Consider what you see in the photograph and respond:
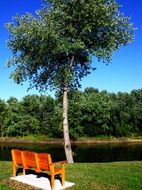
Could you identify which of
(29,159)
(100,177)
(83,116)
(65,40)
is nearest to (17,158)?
(29,159)

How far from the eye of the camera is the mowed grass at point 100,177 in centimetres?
1725

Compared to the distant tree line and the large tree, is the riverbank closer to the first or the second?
the distant tree line

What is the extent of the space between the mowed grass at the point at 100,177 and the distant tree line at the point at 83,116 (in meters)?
93.8

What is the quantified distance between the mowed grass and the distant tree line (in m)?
93.8

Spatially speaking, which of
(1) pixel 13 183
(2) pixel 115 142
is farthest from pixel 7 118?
(1) pixel 13 183

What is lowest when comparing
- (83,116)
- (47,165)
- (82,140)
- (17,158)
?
(47,165)

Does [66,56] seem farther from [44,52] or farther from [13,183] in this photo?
[13,183]

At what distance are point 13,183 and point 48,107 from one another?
11317 centimetres

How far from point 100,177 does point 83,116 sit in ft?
344

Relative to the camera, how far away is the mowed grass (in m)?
17.2

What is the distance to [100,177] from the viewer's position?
18.9m

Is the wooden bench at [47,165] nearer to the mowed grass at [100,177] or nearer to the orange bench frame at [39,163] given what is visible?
the orange bench frame at [39,163]

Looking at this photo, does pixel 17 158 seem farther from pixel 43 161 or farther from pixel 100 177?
pixel 100 177

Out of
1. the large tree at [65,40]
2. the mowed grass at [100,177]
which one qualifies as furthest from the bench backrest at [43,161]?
the large tree at [65,40]
